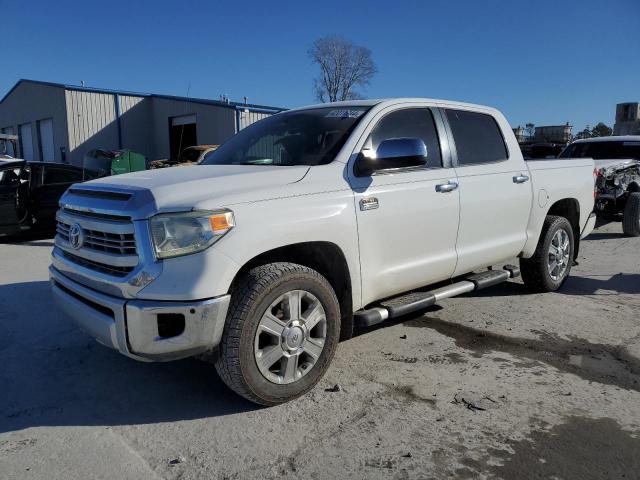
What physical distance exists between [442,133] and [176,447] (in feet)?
10.2

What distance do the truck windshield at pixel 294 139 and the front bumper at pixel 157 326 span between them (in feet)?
4.43

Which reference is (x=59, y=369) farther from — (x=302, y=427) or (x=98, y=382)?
(x=302, y=427)

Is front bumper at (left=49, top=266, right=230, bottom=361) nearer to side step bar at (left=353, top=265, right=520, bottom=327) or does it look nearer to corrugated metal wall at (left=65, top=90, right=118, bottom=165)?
side step bar at (left=353, top=265, right=520, bottom=327)

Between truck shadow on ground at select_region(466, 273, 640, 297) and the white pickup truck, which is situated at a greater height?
the white pickup truck

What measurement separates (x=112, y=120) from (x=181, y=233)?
2634 cm

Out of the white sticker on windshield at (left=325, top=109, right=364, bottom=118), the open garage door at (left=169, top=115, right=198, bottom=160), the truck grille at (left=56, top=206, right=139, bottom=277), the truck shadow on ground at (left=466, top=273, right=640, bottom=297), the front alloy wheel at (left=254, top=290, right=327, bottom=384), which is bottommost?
the truck shadow on ground at (left=466, top=273, right=640, bottom=297)

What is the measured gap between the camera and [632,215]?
9289mm

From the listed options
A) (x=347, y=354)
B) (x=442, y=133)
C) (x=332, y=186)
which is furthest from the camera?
(x=442, y=133)

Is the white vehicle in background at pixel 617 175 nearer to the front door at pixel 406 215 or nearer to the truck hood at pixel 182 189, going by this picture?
the front door at pixel 406 215

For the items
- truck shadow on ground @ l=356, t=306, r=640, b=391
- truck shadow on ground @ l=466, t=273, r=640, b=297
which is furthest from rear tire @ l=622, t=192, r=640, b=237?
truck shadow on ground @ l=356, t=306, r=640, b=391

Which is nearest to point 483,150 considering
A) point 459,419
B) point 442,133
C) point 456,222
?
point 442,133

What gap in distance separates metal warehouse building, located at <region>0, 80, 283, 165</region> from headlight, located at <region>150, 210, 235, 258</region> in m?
21.2

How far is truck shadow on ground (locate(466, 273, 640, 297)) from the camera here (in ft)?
19.1

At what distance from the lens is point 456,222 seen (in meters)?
4.20
